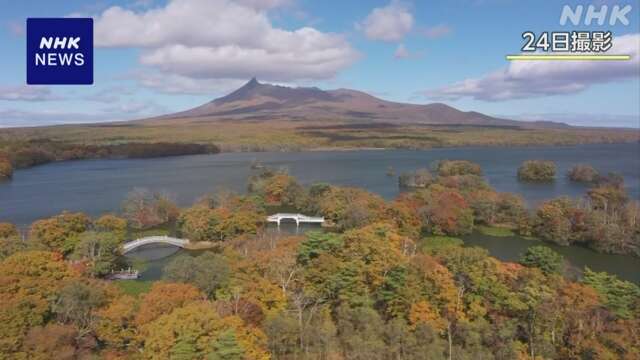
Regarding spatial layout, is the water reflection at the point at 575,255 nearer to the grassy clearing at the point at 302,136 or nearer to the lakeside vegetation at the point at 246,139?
the lakeside vegetation at the point at 246,139

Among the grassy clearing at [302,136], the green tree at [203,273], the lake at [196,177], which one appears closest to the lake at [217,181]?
the lake at [196,177]

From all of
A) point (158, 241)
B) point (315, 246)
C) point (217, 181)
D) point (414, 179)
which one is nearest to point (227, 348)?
point (315, 246)

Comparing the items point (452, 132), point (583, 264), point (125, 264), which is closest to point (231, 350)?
point (125, 264)

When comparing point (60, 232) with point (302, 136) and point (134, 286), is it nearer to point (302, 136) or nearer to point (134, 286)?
point (134, 286)

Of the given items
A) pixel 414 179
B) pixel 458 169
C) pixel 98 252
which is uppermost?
pixel 458 169

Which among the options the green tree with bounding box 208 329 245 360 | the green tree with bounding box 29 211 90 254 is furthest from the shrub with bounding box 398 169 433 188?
the green tree with bounding box 208 329 245 360

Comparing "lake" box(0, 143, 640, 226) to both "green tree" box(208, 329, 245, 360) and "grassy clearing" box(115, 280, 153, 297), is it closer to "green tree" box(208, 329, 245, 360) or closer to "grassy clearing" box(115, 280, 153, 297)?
"grassy clearing" box(115, 280, 153, 297)
